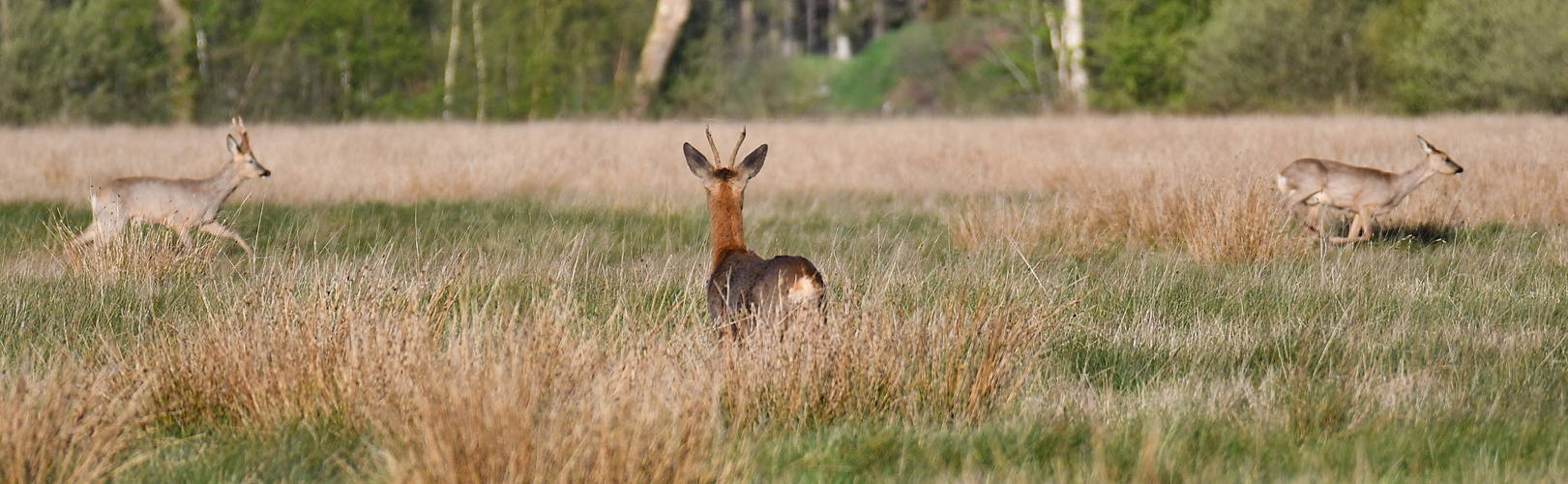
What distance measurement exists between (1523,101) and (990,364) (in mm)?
28186

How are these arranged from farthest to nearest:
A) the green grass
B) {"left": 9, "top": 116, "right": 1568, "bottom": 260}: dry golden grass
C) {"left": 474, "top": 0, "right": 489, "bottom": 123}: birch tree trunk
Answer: {"left": 474, "top": 0, "right": 489, "bottom": 123}: birch tree trunk, {"left": 9, "top": 116, "right": 1568, "bottom": 260}: dry golden grass, the green grass

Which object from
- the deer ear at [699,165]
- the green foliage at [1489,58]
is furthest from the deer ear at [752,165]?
the green foliage at [1489,58]

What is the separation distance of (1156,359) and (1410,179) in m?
5.80

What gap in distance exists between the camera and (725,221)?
467cm

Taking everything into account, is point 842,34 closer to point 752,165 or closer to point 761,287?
point 752,165

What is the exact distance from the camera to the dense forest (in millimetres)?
29328

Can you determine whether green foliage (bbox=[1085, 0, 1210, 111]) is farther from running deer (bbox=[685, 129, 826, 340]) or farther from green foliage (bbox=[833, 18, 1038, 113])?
running deer (bbox=[685, 129, 826, 340])

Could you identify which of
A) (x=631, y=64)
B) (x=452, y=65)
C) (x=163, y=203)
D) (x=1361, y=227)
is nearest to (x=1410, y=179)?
(x=1361, y=227)

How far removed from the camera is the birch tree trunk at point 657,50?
35.8m

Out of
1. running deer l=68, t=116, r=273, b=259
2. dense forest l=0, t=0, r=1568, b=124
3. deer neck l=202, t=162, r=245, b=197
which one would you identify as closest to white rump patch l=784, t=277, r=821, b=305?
running deer l=68, t=116, r=273, b=259

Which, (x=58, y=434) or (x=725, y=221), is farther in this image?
(x=725, y=221)

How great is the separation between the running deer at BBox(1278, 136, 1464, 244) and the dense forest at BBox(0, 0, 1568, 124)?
20.0 metres

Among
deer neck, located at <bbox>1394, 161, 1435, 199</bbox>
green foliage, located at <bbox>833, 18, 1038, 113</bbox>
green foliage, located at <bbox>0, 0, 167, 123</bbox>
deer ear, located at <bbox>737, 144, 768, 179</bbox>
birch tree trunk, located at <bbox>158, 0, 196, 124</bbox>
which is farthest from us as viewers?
green foliage, located at <bbox>833, 18, 1038, 113</bbox>

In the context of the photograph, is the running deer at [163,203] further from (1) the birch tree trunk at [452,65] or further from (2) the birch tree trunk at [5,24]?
(1) the birch tree trunk at [452,65]
